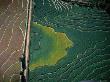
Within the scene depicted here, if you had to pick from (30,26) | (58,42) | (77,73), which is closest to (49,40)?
(58,42)

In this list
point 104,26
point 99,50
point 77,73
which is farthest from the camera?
point 104,26

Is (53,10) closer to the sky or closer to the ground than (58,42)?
closer to the sky

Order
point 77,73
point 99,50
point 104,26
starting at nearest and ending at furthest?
point 77,73 → point 99,50 → point 104,26

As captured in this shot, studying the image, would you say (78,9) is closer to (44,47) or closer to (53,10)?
(53,10)

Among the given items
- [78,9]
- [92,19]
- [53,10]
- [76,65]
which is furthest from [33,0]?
[76,65]

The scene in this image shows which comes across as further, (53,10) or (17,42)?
(53,10)

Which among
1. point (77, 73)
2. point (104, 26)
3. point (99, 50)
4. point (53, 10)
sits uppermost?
point (53, 10)
